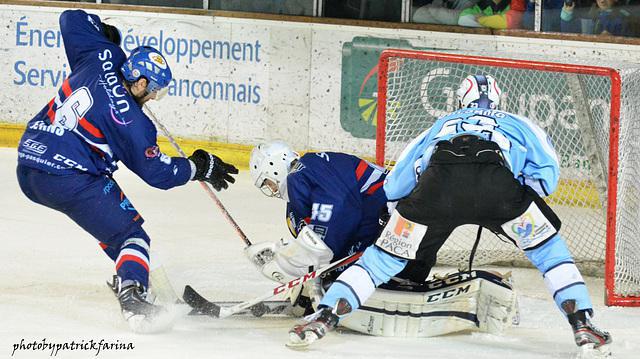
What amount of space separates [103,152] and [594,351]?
6.04ft

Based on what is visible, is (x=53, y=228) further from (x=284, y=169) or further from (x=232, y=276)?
(x=284, y=169)

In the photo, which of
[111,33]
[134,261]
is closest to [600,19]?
[111,33]

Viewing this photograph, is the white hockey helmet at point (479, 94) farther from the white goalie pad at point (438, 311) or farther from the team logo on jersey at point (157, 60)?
the team logo on jersey at point (157, 60)

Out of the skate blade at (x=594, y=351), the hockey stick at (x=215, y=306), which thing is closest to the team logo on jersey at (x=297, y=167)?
the hockey stick at (x=215, y=306)

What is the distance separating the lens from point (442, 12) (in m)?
7.47

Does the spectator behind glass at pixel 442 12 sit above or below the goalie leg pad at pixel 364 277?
above

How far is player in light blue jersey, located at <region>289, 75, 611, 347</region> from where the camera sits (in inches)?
155

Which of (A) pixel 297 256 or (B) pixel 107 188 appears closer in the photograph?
(A) pixel 297 256

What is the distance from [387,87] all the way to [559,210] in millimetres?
1001

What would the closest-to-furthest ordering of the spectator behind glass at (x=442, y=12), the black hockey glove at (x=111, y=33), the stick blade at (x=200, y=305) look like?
the stick blade at (x=200, y=305) < the black hockey glove at (x=111, y=33) < the spectator behind glass at (x=442, y=12)

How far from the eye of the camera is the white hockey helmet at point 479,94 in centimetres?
422

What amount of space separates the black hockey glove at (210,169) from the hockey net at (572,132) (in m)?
0.88

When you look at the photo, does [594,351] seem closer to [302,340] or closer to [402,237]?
[402,237]

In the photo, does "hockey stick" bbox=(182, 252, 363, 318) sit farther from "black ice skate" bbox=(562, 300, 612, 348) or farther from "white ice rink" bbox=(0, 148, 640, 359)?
"black ice skate" bbox=(562, 300, 612, 348)
